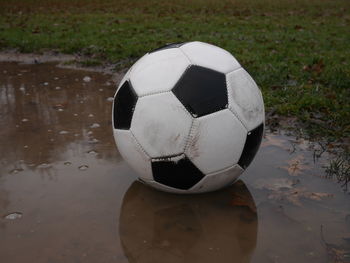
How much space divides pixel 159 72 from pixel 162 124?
0.41 m

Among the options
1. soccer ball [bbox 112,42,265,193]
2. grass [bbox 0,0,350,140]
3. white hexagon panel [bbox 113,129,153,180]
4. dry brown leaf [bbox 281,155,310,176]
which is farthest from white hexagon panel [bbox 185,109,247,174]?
grass [bbox 0,0,350,140]

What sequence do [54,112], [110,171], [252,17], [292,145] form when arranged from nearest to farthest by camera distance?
[110,171] → [292,145] → [54,112] → [252,17]

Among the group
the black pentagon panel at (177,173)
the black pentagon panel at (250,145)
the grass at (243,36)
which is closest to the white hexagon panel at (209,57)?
the black pentagon panel at (250,145)

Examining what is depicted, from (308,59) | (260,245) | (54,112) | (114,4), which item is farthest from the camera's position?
(114,4)

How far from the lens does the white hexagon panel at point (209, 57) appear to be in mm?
2906

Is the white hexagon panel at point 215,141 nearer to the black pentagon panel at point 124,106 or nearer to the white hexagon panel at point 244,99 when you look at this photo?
the white hexagon panel at point 244,99

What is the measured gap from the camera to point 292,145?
3.96 metres

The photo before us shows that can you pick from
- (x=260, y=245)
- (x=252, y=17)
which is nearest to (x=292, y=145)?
(x=260, y=245)

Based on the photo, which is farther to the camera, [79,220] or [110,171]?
[110,171]

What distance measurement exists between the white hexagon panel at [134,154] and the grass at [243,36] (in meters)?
2.09

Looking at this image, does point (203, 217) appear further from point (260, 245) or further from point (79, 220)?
point (79, 220)

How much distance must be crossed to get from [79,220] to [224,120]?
4.18 feet

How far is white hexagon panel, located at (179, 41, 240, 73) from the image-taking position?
9.53 feet

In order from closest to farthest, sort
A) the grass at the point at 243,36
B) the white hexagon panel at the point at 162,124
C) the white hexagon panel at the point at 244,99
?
the white hexagon panel at the point at 162,124
the white hexagon panel at the point at 244,99
the grass at the point at 243,36
